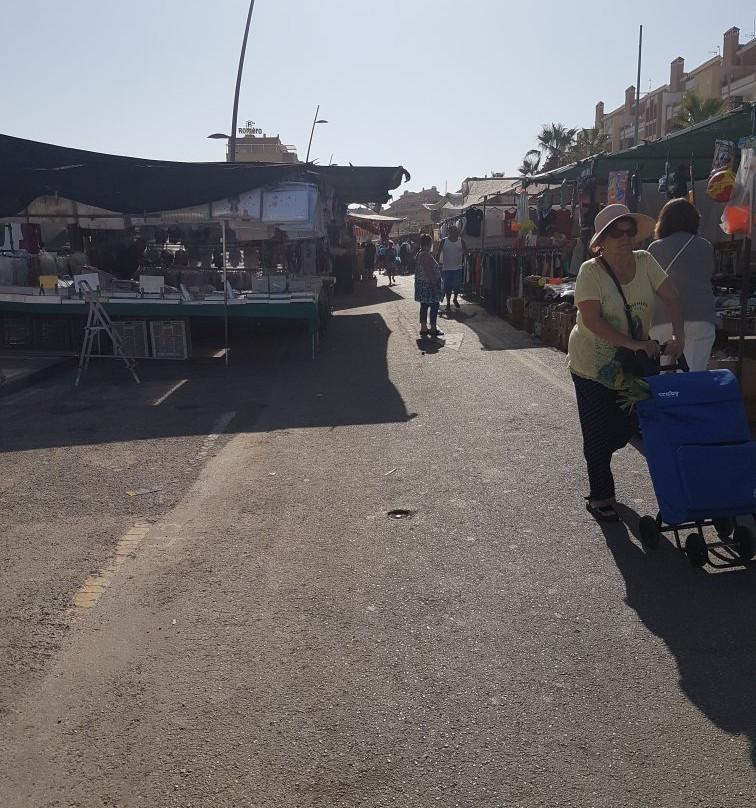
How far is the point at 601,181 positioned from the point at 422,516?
32.5 feet

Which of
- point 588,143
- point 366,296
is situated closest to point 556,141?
point 588,143

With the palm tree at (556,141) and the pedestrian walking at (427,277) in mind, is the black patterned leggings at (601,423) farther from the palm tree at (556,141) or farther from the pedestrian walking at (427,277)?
the palm tree at (556,141)

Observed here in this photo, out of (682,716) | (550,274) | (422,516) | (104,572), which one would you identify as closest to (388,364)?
(550,274)

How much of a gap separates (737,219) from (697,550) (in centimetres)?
456

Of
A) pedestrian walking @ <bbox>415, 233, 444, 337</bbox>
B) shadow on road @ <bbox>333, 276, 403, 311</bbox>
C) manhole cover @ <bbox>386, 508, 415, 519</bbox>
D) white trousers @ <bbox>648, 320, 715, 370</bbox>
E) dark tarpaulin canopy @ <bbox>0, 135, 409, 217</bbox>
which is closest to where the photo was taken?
manhole cover @ <bbox>386, 508, 415, 519</bbox>

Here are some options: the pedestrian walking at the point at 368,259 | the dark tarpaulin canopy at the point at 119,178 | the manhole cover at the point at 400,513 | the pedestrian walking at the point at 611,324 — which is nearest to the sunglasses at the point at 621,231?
the pedestrian walking at the point at 611,324

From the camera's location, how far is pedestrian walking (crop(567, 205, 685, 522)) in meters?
4.83

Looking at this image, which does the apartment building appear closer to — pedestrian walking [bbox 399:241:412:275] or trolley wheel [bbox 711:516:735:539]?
pedestrian walking [bbox 399:241:412:275]

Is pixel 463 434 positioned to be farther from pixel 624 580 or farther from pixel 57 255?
pixel 57 255

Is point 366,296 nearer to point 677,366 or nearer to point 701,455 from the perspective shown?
point 677,366

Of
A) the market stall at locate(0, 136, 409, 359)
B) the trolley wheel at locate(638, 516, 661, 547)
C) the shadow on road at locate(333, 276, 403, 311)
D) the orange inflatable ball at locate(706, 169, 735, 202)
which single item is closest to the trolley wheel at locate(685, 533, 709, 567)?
the trolley wheel at locate(638, 516, 661, 547)

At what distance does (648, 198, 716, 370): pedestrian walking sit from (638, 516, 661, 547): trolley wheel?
220 cm

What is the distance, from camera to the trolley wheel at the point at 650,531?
4672 mm

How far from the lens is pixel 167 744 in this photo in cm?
305
